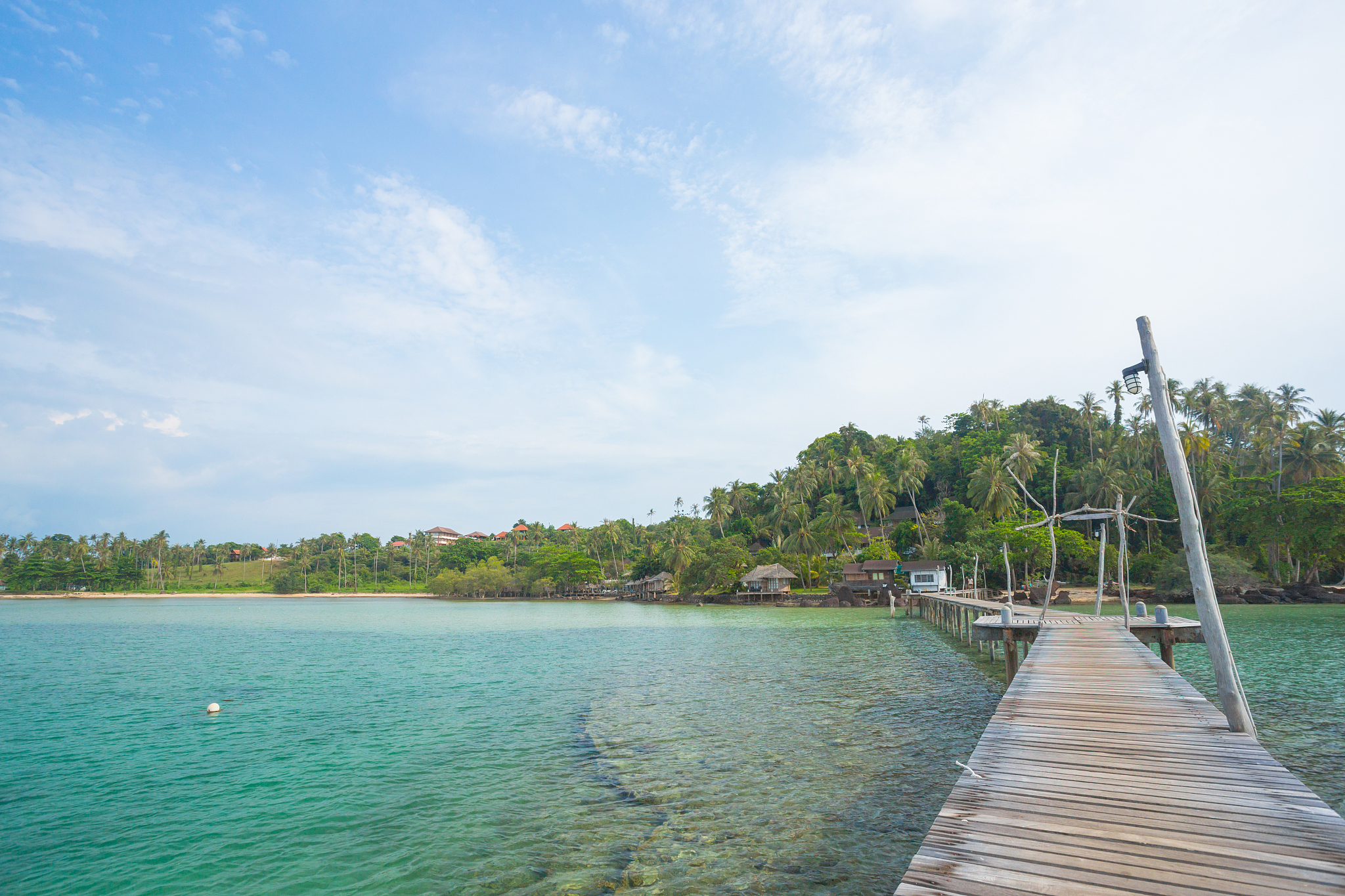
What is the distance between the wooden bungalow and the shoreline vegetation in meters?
2.39

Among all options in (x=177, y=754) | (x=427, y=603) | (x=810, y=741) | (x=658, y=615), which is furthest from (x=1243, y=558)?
(x=427, y=603)

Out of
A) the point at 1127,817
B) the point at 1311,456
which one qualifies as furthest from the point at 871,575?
the point at 1127,817

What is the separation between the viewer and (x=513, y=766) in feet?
42.7

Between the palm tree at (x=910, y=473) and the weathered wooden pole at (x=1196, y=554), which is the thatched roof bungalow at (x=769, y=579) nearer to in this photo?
the palm tree at (x=910, y=473)

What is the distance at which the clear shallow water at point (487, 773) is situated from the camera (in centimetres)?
865

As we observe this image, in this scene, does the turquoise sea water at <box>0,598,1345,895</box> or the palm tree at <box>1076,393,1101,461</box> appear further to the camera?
the palm tree at <box>1076,393,1101,461</box>

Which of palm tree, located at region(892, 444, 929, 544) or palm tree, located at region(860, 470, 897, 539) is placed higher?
palm tree, located at region(892, 444, 929, 544)

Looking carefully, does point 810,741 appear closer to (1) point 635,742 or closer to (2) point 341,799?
(1) point 635,742

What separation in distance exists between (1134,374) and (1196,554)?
8.51ft

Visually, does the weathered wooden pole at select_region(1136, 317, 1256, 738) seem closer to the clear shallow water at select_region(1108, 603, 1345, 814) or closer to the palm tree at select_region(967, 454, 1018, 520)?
the clear shallow water at select_region(1108, 603, 1345, 814)

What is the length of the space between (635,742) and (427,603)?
101914 millimetres

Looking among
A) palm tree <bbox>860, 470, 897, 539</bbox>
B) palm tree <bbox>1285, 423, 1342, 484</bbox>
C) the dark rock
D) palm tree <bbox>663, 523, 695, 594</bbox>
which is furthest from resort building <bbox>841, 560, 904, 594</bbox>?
palm tree <bbox>1285, 423, 1342, 484</bbox>

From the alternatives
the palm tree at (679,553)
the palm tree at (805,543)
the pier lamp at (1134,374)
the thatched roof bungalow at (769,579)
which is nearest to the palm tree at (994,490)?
the palm tree at (805,543)

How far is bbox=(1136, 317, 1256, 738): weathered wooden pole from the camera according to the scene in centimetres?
783
